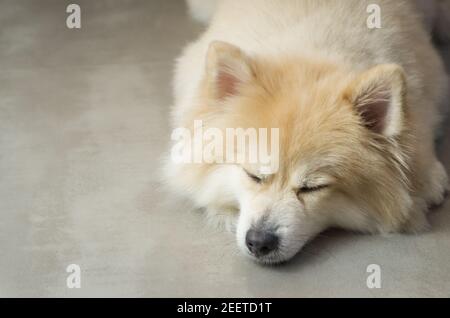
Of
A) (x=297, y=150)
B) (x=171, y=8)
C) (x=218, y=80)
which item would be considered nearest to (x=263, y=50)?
(x=218, y=80)

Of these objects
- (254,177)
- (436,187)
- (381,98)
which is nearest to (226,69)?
(254,177)

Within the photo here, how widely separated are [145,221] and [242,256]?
39cm

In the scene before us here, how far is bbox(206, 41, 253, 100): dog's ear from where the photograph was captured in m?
1.89

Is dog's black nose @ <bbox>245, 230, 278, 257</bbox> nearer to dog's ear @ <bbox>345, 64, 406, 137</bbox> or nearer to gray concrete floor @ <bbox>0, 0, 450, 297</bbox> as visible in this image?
gray concrete floor @ <bbox>0, 0, 450, 297</bbox>

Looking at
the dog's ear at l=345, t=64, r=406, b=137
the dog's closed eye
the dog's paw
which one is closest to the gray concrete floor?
the dog's paw

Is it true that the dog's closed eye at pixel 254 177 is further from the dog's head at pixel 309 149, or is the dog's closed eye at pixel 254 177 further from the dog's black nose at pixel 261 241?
the dog's black nose at pixel 261 241

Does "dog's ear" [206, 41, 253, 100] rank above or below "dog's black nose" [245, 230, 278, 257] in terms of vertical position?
above

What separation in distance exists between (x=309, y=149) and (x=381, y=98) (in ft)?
0.85

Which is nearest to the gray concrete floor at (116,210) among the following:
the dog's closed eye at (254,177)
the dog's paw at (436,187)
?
the dog's paw at (436,187)

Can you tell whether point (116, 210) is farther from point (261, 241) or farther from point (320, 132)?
point (320, 132)

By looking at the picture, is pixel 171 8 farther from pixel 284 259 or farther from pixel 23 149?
pixel 284 259

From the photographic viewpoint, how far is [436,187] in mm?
2107

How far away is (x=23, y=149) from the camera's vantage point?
8.35 ft

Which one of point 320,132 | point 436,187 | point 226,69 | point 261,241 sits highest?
point 226,69
